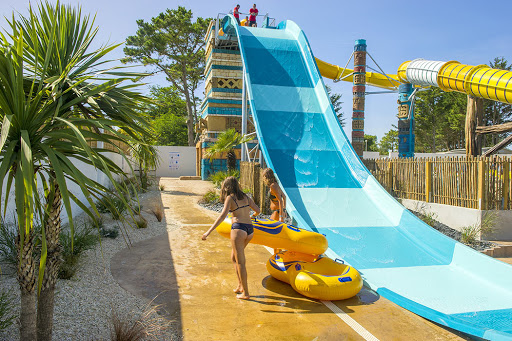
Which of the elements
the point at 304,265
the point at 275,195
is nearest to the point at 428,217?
the point at 275,195

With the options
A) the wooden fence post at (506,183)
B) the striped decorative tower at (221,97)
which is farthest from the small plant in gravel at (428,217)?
the striped decorative tower at (221,97)

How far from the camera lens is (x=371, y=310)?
15.9 feet

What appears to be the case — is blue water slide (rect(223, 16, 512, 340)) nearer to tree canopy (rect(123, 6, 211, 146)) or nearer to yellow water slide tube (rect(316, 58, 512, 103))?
yellow water slide tube (rect(316, 58, 512, 103))

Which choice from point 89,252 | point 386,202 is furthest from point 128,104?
point 386,202

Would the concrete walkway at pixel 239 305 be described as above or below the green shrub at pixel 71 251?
below

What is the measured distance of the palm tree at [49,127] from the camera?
2.47 meters

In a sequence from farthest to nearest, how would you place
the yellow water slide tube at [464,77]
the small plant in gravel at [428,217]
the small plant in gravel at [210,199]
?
the small plant in gravel at [210,199] → the yellow water slide tube at [464,77] → the small plant in gravel at [428,217]

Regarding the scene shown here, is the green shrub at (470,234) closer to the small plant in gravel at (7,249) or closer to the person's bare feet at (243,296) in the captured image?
the person's bare feet at (243,296)

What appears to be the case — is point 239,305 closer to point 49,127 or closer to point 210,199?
point 49,127

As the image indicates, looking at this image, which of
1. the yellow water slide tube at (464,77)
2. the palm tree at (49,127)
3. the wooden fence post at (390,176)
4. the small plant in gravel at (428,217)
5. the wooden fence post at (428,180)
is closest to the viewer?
the palm tree at (49,127)

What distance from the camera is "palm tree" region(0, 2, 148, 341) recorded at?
2475 millimetres

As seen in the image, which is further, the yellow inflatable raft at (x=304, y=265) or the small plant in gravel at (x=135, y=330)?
the yellow inflatable raft at (x=304, y=265)

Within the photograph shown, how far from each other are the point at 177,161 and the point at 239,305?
90.9 ft

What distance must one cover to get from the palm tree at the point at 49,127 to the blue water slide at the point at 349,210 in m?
4.12
